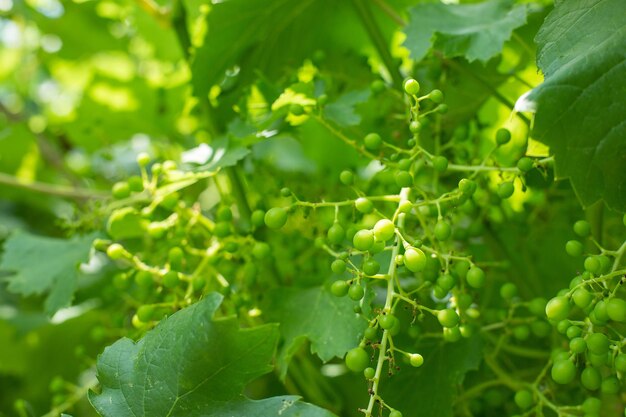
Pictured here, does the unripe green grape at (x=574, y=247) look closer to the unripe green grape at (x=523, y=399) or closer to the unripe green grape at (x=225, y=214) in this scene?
the unripe green grape at (x=523, y=399)

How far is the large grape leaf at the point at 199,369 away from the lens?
95cm

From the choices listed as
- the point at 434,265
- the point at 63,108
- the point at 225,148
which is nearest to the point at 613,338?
the point at 434,265

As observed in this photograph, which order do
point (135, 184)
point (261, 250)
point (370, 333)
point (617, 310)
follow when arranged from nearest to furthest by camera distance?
point (617, 310) < point (370, 333) < point (261, 250) < point (135, 184)

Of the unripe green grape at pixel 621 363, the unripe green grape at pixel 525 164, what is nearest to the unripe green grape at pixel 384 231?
the unripe green grape at pixel 525 164

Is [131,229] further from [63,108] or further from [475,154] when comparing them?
[63,108]

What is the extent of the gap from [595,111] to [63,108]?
2.04 metres

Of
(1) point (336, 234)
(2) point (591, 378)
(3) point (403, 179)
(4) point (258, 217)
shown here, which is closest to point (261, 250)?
(4) point (258, 217)

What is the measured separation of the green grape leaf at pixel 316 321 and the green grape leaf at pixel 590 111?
1.20 ft

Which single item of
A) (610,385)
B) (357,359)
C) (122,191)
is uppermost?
(122,191)

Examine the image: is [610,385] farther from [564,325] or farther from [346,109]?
[346,109]

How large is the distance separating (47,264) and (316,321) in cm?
62

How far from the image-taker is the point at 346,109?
128 centimetres

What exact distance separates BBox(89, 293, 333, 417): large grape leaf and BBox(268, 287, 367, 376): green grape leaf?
13cm

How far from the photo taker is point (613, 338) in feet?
3.31
